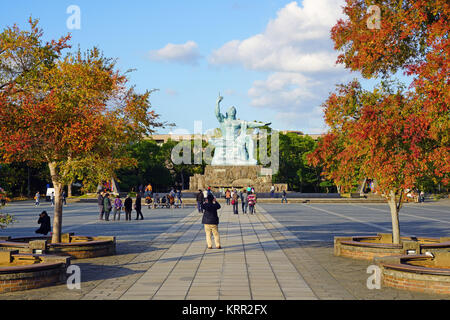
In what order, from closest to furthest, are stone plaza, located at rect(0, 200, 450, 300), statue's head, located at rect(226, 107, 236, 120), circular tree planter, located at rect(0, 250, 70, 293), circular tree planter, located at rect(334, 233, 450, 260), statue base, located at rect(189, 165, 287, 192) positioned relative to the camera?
stone plaza, located at rect(0, 200, 450, 300)
circular tree planter, located at rect(0, 250, 70, 293)
circular tree planter, located at rect(334, 233, 450, 260)
statue base, located at rect(189, 165, 287, 192)
statue's head, located at rect(226, 107, 236, 120)

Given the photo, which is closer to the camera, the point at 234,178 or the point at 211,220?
the point at 211,220

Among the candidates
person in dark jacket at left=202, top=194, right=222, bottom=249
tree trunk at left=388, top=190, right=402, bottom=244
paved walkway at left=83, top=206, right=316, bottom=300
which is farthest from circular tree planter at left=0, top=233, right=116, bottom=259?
tree trunk at left=388, top=190, right=402, bottom=244

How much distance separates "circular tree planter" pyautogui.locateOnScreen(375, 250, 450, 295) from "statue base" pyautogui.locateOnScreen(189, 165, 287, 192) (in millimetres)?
47064

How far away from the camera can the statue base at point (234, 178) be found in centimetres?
5747

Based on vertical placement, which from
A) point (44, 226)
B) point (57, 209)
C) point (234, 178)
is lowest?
point (44, 226)

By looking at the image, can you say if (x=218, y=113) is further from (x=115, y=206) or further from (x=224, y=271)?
(x=224, y=271)

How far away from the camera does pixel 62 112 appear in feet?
40.7

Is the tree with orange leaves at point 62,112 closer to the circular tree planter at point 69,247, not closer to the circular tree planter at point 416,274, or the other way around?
the circular tree planter at point 69,247

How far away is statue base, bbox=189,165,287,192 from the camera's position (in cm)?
5747

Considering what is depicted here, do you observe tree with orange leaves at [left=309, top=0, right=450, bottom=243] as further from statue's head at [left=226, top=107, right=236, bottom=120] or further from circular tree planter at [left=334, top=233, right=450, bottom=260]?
statue's head at [left=226, top=107, right=236, bottom=120]

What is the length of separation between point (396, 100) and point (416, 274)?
468 cm

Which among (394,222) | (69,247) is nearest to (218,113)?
(394,222)
